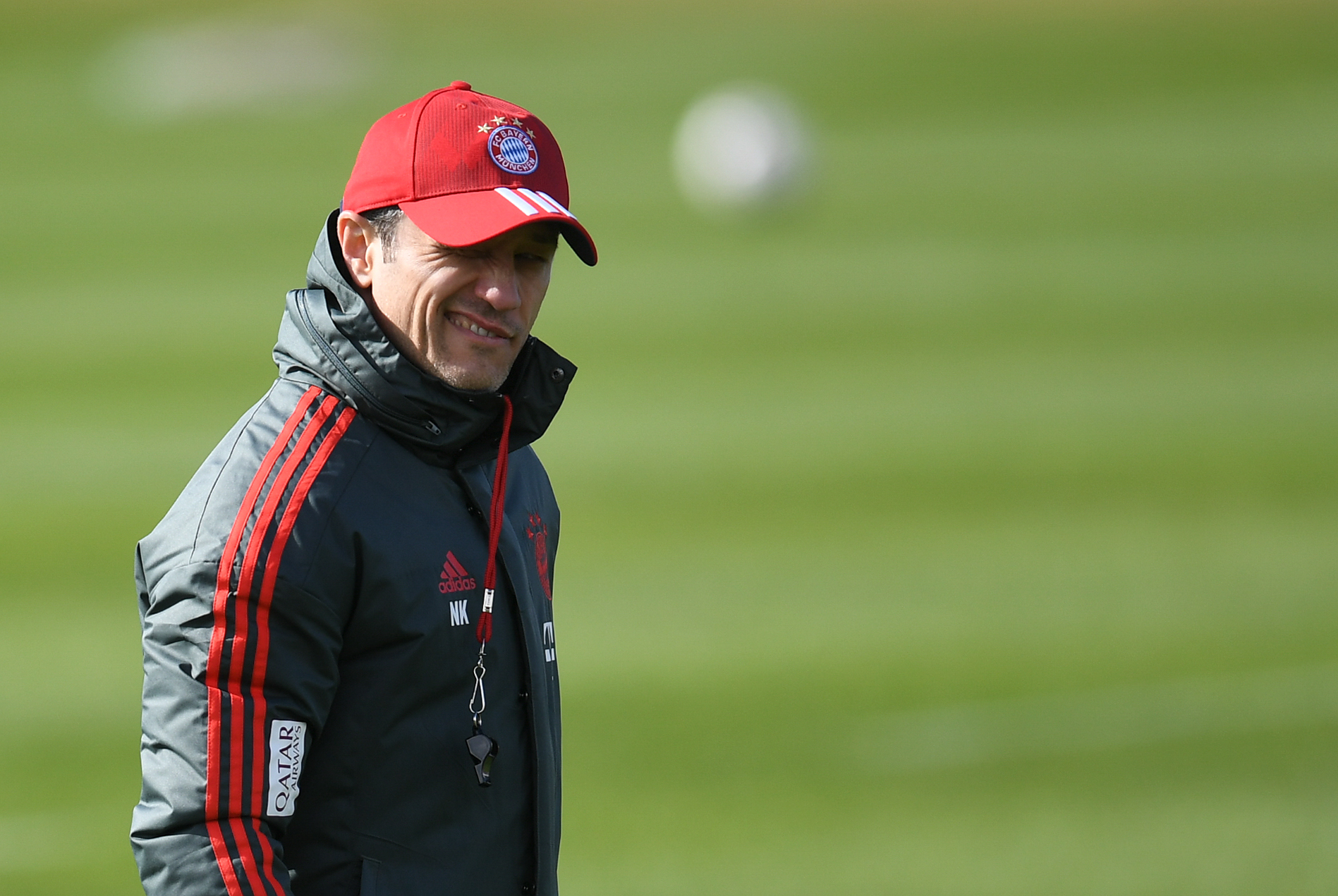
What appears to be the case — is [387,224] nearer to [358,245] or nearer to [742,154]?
[358,245]

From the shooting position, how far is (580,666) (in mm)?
10211

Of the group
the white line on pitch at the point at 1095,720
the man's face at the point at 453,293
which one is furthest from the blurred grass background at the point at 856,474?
the man's face at the point at 453,293

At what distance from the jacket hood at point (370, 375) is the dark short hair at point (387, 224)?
94mm

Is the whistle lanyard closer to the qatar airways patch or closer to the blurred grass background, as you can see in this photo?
the qatar airways patch

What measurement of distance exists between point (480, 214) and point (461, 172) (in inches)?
3.6

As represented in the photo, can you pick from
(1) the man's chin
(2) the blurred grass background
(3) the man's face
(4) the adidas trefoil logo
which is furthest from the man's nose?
(2) the blurred grass background

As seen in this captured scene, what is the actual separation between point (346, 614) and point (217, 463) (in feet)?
1.19

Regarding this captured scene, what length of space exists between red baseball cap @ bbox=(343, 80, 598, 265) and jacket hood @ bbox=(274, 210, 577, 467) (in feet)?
0.57

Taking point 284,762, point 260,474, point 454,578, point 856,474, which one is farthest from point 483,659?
point 856,474

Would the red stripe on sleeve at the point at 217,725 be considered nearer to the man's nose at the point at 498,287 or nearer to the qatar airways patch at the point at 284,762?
the qatar airways patch at the point at 284,762

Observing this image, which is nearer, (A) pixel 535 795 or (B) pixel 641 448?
(A) pixel 535 795

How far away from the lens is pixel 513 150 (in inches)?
127

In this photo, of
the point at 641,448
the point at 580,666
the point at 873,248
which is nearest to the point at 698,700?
the point at 580,666

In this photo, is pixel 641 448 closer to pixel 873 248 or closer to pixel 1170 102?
pixel 873 248
